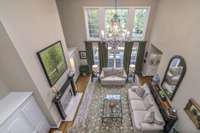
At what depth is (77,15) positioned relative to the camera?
609 cm

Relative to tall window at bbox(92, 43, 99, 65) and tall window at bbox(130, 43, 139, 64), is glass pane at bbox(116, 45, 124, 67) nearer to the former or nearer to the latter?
tall window at bbox(130, 43, 139, 64)

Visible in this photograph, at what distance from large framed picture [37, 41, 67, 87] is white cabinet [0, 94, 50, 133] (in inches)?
36.3

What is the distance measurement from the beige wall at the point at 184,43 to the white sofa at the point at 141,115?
25.8 inches

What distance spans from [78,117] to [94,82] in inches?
103

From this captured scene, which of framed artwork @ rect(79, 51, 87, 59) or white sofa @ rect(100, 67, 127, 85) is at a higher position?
framed artwork @ rect(79, 51, 87, 59)

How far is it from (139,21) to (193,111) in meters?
5.29

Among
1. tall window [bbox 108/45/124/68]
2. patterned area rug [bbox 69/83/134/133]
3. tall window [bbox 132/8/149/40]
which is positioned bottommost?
patterned area rug [bbox 69/83/134/133]

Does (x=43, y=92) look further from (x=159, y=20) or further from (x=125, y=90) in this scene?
(x=159, y=20)

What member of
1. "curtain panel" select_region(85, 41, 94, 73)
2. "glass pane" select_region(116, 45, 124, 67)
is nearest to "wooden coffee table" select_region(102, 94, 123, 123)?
"glass pane" select_region(116, 45, 124, 67)

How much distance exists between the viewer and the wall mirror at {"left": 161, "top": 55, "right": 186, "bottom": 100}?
135 inches

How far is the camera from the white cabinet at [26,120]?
2564mm

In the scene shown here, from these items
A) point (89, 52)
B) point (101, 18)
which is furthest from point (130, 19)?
point (89, 52)

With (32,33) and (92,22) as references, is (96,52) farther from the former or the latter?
(32,33)

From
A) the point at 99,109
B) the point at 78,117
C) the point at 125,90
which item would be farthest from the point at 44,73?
the point at 125,90
